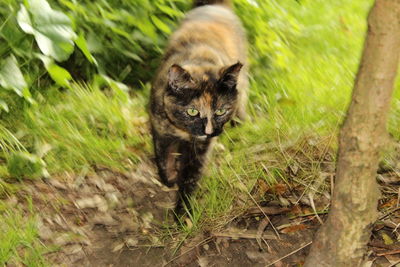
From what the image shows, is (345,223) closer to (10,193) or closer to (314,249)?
(314,249)

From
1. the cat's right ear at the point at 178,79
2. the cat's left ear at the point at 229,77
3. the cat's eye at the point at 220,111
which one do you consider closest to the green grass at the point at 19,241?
the cat's right ear at the point at 178,79

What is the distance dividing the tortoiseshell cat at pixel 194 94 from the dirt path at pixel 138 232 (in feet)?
0.82

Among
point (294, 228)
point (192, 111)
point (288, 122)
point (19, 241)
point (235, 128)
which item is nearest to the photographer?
point (19, 241)

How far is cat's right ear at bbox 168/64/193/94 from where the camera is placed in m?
2.57

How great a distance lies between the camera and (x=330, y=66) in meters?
3.87

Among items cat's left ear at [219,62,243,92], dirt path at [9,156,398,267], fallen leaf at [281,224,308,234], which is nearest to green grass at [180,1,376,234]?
dirt path at [9,156,398,267]

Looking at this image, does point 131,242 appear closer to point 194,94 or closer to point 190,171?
point 190,171

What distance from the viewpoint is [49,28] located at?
2.49 metres

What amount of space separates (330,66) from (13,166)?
245 cm

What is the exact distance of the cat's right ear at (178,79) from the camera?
2.57 m

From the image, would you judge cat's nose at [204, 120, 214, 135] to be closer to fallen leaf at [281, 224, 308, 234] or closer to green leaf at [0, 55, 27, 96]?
fallen leaf at [281, 224, 308, 234]

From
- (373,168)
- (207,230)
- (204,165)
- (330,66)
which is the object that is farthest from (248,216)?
(330,66)

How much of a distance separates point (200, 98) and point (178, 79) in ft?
0.57

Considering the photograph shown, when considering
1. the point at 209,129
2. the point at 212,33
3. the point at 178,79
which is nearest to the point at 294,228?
the point at 209,129
